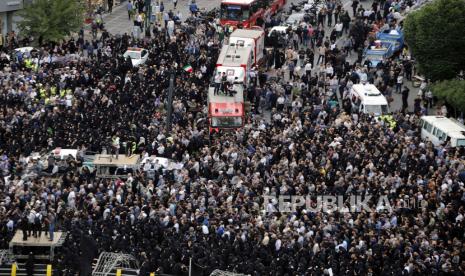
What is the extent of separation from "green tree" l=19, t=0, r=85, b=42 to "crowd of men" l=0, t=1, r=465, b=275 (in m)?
2.51

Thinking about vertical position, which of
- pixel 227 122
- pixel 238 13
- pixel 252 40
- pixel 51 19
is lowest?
pixel 227 122

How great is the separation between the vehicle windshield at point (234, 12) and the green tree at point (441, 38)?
12.4 metres

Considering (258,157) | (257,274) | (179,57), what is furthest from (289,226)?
(179,57)

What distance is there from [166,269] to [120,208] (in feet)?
13.1

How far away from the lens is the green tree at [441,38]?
5753cm

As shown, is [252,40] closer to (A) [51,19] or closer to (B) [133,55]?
(B) [133,55]

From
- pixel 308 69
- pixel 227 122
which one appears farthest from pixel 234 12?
pixel 227 122

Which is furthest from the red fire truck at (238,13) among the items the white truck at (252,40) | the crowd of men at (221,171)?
the crowd of men at (221,171)

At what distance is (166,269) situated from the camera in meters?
39.9

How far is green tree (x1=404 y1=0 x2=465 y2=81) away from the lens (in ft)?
189

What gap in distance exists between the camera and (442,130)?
51156 mm

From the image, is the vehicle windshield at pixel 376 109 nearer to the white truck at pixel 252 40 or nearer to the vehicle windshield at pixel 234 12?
the white truck at pixel 252 40

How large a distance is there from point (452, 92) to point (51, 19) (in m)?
21.8

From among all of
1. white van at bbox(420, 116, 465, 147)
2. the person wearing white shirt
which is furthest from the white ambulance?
white van at bbox(420, 116, 465, 147)
